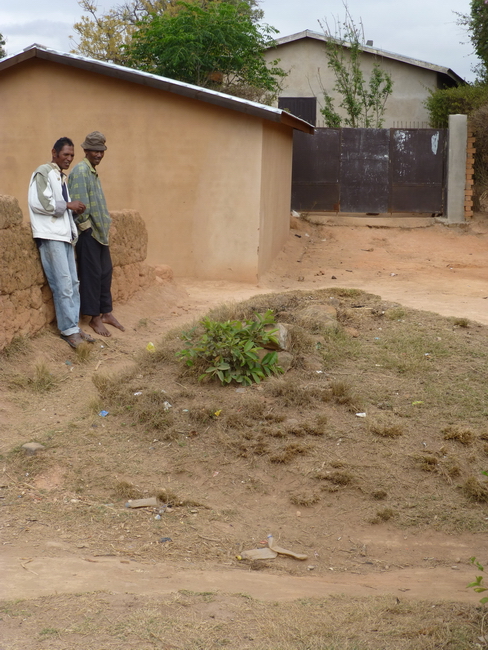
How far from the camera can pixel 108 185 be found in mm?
10703

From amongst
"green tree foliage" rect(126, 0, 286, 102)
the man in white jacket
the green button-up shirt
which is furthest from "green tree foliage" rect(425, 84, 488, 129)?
the man in white jacket

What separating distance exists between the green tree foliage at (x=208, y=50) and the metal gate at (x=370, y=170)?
3.03 meters

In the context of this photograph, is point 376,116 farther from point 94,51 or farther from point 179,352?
point 179,352

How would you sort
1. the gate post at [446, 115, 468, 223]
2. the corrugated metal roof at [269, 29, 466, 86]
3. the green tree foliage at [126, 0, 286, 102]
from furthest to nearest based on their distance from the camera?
1. the corrugated metal roof at [269, 29, 466, 86]
2. the green tree foliage at [126, 0, 286, 102]
3. the gate post at [446, 115, 468, 223]

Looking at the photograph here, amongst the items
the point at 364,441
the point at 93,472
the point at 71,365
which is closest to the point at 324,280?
the point at 71,365

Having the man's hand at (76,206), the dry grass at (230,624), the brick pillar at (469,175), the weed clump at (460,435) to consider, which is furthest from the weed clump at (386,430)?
the brick pillar at (469,175)

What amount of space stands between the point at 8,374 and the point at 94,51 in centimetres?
2144

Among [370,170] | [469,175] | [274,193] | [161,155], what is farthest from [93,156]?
[469,175]

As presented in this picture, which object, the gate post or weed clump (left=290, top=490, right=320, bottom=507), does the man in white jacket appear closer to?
weed clump (left=290, top=490, right=320, bottom=507)

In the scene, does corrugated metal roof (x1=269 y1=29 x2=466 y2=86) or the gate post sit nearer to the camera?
the gate post

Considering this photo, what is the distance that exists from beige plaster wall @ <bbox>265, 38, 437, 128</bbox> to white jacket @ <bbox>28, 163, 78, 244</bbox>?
14.8 meters

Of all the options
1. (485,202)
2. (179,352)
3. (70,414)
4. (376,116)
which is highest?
(376,116)

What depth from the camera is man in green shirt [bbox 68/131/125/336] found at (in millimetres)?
6539

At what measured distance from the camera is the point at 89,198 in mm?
6602
